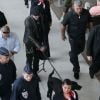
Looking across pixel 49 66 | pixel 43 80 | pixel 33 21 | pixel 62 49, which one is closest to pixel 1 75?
pixel 33 21

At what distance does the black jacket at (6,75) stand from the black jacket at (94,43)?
174 cm

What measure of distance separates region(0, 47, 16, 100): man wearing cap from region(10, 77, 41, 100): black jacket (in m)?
0.44

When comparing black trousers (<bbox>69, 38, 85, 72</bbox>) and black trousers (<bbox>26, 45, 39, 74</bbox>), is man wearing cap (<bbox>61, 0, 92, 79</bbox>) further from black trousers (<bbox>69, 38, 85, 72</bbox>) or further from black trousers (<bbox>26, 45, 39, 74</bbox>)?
black trousers (<bbox>26, 45, 39, 74</bbox>)

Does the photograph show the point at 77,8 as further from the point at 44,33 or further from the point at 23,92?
the point at 23,92

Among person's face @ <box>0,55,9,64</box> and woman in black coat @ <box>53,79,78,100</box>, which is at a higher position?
person's face @ <box>0,55,9,64</box>

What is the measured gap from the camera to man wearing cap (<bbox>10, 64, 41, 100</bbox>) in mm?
6238

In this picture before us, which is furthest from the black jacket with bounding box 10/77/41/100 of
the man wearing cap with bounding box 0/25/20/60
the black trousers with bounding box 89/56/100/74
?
the black trousers with bounding box 89/56/100/74

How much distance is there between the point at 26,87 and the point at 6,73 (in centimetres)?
54

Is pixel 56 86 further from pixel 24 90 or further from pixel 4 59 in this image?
pixel 4 59

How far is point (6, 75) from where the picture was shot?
6.70 m

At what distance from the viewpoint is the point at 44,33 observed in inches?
319

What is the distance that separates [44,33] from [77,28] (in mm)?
746

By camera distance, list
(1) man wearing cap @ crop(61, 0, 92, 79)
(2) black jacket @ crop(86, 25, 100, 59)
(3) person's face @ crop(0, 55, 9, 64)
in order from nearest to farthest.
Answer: (3) person's face @ crop(0, 55, 9, 64) → (2) black jacket @ crop(86, 25, 100, 59) → (1) man wearing cap @ crop(61, 0, 92, 79)

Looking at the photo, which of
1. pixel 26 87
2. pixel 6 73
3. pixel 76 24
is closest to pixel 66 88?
pixel 26 87
